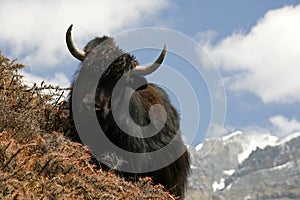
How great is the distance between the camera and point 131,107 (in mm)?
8953

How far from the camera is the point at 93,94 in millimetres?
8750

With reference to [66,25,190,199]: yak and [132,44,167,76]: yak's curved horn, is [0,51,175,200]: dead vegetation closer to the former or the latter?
[66,25,190,199]: yak

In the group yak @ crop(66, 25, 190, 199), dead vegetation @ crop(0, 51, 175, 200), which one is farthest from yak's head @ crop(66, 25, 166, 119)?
dead vegetation @ crop(0, 51, 175, 200)

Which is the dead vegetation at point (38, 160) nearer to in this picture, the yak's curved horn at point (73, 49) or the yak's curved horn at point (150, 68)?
the yak's curved horn at point (73, 49)

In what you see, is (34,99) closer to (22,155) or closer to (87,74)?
(87,74)

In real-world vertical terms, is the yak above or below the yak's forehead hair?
below

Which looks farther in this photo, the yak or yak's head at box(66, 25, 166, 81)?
yak's head at box(66, 25, 166, 81)

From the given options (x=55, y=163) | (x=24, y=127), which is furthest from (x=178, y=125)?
(x=55, y=163)

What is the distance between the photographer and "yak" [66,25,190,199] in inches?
340

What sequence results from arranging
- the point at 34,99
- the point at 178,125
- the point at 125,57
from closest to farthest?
the point at 34,99
the point at 125,57
the point at 178,125

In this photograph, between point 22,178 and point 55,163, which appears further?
point 55,163

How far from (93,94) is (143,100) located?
1031 mm

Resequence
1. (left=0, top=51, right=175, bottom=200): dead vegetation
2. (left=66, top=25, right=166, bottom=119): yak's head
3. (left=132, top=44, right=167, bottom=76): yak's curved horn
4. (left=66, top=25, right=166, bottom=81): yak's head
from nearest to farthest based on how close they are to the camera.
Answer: (left=0, top=51, right=175, bottom=200): dead vegetation < (left=66, top=25, right=166, bottom=119): yak's head < (left=66, top=25, right=166, bottom=81): yak's head < (left=132, top=44, right=167, bottom=76): yak's curved horn

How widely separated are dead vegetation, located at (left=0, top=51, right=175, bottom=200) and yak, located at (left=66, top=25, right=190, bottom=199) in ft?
2.66
